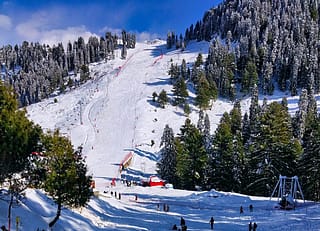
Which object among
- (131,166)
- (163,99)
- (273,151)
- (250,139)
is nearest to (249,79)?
(163,99)

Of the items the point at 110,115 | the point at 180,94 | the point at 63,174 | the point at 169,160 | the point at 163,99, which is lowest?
the point at 63,174

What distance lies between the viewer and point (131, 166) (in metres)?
86.2

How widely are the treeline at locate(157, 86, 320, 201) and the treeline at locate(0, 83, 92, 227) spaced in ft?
94.5

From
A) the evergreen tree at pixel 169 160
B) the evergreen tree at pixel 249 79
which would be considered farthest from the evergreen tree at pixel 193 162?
the evergreen tree at pixel 249 79

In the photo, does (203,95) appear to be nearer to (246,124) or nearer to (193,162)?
(246,124)

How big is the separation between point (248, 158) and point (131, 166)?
3322 cm

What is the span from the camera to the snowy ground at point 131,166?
37094 mm

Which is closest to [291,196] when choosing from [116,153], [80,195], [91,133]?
[80,195]

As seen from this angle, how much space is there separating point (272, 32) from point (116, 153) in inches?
4657

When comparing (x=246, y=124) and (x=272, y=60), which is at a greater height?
(x=272, y=60)

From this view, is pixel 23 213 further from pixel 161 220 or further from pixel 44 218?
pixel 161 220

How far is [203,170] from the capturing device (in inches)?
2586

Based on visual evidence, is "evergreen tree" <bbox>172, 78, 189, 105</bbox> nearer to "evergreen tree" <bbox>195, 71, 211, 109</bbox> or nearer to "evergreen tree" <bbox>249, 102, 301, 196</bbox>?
"evergreen tree" <bbox>195, 71, 211, 109</bbox>

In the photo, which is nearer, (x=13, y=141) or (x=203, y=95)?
(x=13, y=141)
